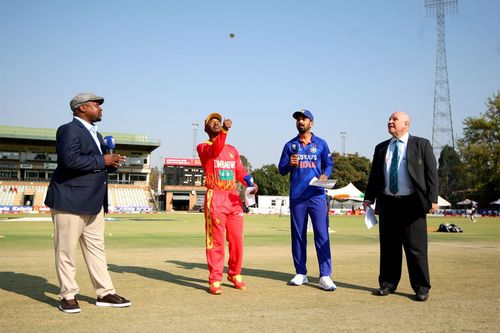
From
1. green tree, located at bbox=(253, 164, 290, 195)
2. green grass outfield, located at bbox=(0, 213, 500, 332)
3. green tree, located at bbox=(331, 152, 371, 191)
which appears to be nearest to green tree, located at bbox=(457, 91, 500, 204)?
green tree, located at bbox=(331, 152, 371, 191)

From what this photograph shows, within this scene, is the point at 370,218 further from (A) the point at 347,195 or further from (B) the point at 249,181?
(A) the point at 347,195

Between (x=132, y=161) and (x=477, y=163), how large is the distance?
56837mm

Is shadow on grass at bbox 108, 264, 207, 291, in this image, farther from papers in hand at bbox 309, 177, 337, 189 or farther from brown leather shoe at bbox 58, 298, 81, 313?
papers in hand at bbox 309, 177, 337, 189

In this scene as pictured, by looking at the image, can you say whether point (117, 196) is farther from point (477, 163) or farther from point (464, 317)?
point (464, 317)

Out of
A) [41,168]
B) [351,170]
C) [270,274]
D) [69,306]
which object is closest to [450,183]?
[351,170]

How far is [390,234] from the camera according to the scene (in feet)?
19.5

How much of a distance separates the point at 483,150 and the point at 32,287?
62.5 meters

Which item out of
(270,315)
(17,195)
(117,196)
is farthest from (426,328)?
(17,195)

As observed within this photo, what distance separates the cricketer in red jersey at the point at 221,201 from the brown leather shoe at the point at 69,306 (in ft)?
6.03

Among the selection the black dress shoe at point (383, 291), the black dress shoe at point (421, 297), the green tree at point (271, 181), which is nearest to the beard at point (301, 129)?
the black dress shoe at point (383, 291)

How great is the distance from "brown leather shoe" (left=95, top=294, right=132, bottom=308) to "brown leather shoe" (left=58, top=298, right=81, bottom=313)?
31 cm

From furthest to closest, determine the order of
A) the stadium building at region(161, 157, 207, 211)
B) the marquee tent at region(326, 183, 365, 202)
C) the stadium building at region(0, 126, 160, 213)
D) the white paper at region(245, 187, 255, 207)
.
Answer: the stadium building at region(161, 157, 207, 211) < the stadium building at region(0, 126, 160, 213) < the marquee tent at region(326, 183, 365, 202) < the white paper at region(245, 187, 255, 207)

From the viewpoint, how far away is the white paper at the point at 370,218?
6113 millimetres

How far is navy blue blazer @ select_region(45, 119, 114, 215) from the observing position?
4.81 metres
